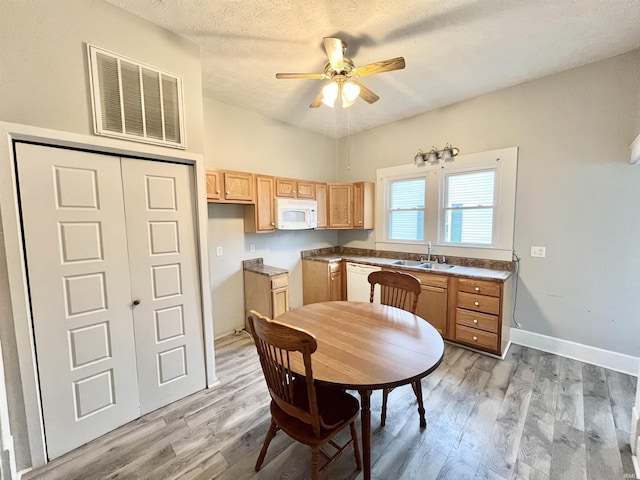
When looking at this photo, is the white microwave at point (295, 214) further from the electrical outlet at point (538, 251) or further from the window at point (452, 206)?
the electrical outlet at point (538, 251)

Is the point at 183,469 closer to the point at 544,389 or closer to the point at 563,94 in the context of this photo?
the point at 544,389

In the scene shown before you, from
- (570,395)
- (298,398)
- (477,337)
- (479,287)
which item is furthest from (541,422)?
(298,398)

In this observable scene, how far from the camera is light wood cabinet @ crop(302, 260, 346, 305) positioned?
13.2 feet

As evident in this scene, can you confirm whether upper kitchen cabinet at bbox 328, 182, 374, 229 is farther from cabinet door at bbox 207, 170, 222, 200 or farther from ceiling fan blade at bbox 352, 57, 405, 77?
ceiling fan blade at bbox 352, 57, 405, 77

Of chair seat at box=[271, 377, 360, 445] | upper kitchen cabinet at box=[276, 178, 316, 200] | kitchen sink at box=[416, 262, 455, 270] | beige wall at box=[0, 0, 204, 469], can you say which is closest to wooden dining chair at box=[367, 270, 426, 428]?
chair seat at box=[271, 377, 360, 445]

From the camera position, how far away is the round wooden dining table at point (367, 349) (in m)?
1.22

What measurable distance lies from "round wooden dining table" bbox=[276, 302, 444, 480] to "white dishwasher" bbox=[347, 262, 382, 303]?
1717 mm

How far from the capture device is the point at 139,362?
2010mm

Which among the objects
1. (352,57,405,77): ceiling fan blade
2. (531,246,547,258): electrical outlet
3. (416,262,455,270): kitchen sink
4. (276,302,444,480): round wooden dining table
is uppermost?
(352,57,405,77): ceiling fan blade

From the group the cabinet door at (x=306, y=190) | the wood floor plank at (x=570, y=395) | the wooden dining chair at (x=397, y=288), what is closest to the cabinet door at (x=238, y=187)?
the cabinet door at (x=306, y=190)

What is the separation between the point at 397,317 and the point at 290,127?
11.0 feet

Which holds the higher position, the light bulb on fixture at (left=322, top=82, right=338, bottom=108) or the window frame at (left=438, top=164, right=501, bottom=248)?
the light bulb on fixture at (left=322, top=82, right=338, bottom=108)

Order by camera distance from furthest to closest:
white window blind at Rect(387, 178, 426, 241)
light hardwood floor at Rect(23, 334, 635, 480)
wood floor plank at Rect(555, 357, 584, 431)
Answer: white window blind at Rect(387, 178, 426, 241)
wood floor plank at Rect(555, 357, 584, 431)
light hardwood floor at Rect(23, 334, 635, 480)

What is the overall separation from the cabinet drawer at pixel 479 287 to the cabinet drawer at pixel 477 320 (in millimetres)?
241
